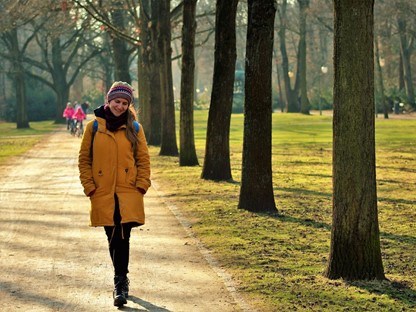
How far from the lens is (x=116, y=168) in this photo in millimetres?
8016

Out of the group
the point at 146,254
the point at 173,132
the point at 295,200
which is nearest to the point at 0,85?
the point at 173,132

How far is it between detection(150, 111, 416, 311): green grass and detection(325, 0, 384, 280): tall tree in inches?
10.7

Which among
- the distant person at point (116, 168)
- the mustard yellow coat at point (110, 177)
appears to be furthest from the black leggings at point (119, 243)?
the mustard yellow coat at point (110, 177)

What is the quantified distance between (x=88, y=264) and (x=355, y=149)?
2966mm

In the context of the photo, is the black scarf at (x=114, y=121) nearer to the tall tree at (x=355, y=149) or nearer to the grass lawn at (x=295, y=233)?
the grass lawn at (x=295, y=233)

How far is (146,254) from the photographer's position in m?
10.8

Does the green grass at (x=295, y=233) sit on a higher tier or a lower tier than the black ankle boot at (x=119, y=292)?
lower

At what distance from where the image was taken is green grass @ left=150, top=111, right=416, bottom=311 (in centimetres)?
830

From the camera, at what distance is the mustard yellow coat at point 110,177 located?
26.2 feet

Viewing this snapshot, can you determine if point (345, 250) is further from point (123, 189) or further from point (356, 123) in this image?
point (123, 189)

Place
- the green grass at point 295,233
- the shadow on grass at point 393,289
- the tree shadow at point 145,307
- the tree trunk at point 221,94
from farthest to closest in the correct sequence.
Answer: the tree trunk at point 221,94, the green grass at point 295,233, the shadow on grass at point 393,289, the tree shadow at point 145,307

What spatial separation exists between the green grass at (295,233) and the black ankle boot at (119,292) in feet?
3.40

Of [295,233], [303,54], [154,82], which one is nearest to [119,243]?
[295,233]

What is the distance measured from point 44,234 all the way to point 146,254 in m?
2.14
